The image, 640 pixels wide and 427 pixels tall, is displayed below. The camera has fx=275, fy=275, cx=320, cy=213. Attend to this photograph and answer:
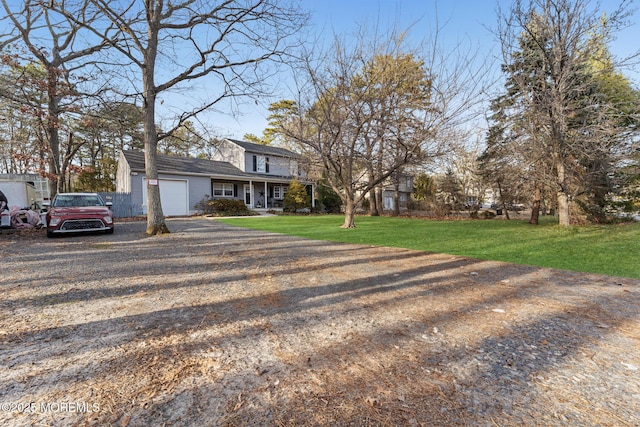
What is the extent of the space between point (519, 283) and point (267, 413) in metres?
4.49

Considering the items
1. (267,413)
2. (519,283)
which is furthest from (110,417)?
(519,283)

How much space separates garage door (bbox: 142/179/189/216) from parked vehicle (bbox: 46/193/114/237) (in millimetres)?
8585

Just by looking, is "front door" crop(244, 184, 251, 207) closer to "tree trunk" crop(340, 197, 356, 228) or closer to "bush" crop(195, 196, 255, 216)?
"bush" crop(195, 196, 255, 216)

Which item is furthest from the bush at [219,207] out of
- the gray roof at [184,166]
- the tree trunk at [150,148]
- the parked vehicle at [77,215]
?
the tree trunk at [150,148]

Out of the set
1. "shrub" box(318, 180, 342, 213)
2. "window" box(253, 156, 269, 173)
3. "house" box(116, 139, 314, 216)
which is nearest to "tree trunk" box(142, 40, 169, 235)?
"house" box(116, 139, 314, 216)

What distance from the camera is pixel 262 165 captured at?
25.0 meters

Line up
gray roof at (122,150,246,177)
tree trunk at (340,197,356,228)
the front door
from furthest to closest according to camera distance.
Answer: the front door
gray roof at (122,150,246,177)
tree trunk at (340,197,356,228)

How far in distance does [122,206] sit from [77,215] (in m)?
9.11

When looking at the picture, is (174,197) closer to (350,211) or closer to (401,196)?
(350,211)

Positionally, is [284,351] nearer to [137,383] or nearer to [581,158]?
[137,383]

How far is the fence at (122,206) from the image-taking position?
54.4 feet

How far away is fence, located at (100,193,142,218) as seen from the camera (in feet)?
54.4

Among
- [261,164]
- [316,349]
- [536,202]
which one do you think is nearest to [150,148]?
[316,349]

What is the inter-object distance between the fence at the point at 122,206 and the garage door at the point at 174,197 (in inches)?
67.6
